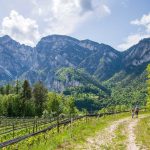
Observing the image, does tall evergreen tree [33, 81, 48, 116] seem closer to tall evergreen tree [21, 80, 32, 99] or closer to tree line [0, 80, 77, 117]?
tree line [0, 80, 77, 117]

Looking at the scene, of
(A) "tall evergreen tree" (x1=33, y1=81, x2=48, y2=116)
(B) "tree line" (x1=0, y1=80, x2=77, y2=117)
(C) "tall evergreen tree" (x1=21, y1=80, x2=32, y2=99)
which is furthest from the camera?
(A) "tall evergreen tree" (x1=33, y1=81, x2=48, y2=116)

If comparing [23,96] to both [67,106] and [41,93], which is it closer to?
[41,93]

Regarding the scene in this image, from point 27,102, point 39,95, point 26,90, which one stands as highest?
point 26,90

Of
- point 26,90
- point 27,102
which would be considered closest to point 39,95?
point 26,90

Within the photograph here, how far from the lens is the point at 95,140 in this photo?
34656 millimetres

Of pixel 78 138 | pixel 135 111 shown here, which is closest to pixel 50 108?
pixel 135 111

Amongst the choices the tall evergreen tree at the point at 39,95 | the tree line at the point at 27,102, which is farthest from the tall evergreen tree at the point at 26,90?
the tall evergreen tree at the point at 39,95

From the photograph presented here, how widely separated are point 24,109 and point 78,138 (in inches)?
3912

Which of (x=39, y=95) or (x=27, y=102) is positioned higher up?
(x=39, y=95)

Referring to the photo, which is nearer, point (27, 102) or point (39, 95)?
point (27, 102)

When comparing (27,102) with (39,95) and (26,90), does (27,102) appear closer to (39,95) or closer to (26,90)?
(26,90)

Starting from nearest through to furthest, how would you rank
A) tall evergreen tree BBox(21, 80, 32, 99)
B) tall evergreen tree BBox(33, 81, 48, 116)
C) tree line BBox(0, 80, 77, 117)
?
1. tree line BBox(0, 80, 77, 117)
2. tall evergreen tree BBox(21, 80, 32, 99)
3. tall evergreen tree BBox(33, 81, 48, 116)

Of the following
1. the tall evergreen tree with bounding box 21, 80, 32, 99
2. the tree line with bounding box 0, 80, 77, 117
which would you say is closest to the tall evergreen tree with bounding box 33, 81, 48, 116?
the tree line with bounding box 0, 80, 77, 117

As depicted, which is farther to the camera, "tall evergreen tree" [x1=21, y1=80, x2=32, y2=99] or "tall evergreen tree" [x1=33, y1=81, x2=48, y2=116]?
"tall evergreen tree" [x1=33, y1=81, x2=48, y2=116]
